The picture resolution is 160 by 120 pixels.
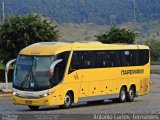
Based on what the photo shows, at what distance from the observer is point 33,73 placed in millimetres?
24469

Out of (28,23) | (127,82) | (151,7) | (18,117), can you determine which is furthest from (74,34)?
(18,117)

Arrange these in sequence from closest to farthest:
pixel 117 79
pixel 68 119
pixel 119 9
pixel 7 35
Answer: pixel 68 119, pixel 117 79, pixel 7 35, pixel 119 9

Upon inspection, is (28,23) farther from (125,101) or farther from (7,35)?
(125,101)

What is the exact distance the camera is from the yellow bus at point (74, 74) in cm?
2438

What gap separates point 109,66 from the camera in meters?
28.9

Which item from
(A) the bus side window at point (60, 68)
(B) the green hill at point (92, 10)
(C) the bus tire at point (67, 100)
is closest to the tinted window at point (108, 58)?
(A) the bus side window at point (60, 68)

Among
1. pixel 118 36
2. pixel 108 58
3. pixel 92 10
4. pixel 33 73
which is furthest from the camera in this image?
pixel 92 10

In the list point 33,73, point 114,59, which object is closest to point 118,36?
point 114,59

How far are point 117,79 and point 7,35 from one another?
2013 centimetres

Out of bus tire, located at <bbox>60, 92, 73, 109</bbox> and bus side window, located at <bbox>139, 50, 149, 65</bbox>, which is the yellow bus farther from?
bus side window, located at <bbox>139, 50, 149, 65</bbox>

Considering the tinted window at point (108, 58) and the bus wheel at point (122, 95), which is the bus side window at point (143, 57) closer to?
the tinted window at point (108, 58)

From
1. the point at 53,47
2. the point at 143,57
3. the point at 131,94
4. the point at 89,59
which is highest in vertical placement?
the point at 53,47

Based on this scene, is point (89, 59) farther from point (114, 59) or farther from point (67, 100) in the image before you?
point (67, 100)

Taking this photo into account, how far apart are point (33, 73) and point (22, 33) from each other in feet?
76.7
